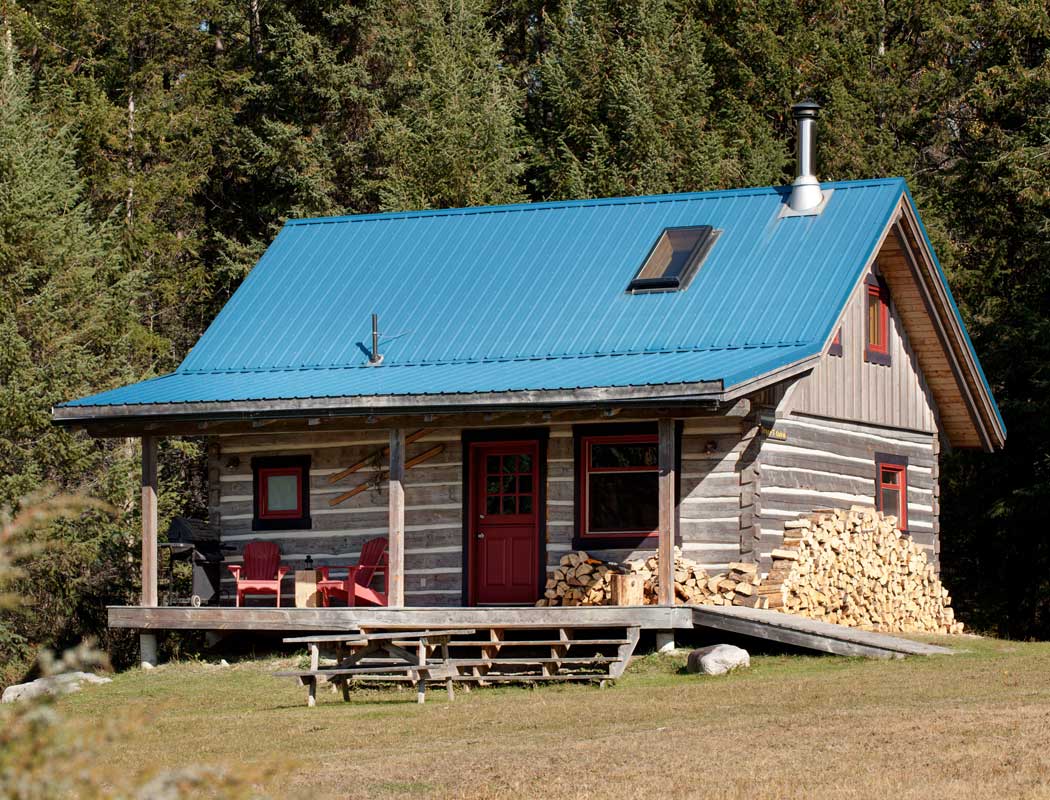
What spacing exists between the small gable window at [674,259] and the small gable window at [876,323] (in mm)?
2242

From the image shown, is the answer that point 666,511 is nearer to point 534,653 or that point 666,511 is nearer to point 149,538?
point 534,653

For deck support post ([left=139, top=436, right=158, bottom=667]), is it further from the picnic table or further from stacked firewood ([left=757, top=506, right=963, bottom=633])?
stacked firewood ([left=757, top=506, right=963, bottom=633])

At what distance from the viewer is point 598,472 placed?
21.4 metres

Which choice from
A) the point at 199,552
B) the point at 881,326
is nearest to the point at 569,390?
the point at 199,552

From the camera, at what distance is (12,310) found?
29.0 m

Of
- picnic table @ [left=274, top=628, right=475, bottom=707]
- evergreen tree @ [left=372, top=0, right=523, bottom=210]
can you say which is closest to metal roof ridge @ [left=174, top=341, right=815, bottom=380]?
picnic table @ [left=274, top=628, right=475, bottom=707]

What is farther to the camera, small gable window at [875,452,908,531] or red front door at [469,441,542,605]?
small gable window at [875,452,908,531]

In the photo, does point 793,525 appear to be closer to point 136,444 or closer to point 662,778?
point 662,778

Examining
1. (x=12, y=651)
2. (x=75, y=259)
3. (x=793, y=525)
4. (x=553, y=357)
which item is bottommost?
(x=12, y=651)

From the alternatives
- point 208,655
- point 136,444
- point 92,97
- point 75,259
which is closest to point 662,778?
point 208,655

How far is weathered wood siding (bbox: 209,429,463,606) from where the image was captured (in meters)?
22.1

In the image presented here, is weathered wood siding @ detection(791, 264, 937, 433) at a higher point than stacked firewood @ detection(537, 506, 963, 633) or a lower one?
higher

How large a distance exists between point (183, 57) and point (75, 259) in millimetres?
11919

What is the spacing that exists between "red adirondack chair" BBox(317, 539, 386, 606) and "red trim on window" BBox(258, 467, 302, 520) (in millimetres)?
1003
